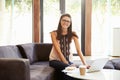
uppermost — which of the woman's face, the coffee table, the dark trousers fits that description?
the woman's face

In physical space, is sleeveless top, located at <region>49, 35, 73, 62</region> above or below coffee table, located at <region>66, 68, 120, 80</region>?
above

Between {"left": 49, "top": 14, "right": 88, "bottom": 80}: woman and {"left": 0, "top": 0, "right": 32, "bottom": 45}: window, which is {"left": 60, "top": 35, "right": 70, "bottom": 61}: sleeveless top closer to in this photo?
{"left": 49, "top": 14, "right": 88, "bottom": 80}: woman

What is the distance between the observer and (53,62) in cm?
284

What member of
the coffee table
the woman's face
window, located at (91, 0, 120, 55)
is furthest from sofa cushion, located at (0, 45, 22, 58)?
window, located at (91, 0, 120, 55)

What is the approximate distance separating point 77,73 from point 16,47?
4.50 feet

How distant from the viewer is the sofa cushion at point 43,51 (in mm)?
3715

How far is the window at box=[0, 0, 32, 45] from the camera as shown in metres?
6.09

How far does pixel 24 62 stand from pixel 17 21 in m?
4.25

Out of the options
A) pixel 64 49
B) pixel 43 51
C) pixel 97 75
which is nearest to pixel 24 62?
pixel 97 75

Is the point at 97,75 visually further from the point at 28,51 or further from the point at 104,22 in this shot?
the point at 104,22

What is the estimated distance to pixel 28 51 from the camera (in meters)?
3.42

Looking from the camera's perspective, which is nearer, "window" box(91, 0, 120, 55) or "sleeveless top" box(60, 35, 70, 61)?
"sleeveless top" box(60, 35, 70, 61)

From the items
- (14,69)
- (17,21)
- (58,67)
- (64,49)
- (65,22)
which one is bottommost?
(58,67)

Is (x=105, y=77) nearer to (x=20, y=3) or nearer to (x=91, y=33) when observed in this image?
(x=91, y=33)
